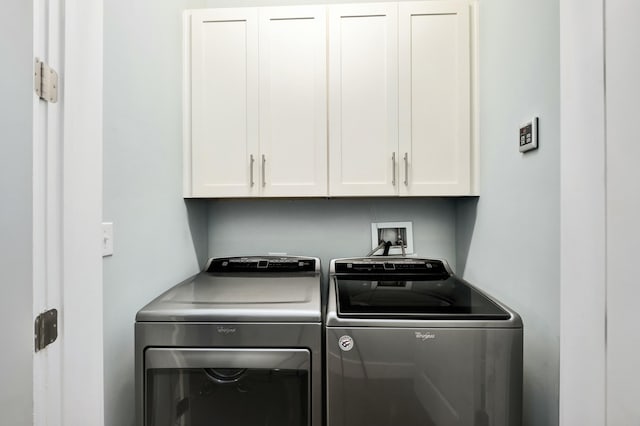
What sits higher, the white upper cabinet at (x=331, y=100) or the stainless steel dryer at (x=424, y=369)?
the white upper cabinet at (x=331, y=100)

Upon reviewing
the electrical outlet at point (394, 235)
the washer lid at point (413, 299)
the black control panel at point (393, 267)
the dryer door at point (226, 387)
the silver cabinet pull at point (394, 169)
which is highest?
the silver cabinet pull at point (394, 169)

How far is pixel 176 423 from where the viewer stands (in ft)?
3.11

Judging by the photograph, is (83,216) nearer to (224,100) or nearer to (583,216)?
(224,100)

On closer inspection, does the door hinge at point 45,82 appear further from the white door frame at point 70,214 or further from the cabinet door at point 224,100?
the cabinet door at point 224,100

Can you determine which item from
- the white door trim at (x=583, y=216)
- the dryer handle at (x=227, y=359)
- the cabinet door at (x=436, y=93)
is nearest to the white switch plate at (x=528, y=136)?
the white door trim at (x=583, y=216)

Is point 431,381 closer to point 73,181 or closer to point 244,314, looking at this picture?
point 244,314

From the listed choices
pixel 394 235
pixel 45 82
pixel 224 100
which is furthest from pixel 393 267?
pixel 45 82

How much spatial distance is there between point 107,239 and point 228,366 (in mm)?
545

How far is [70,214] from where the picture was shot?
0.73 meters

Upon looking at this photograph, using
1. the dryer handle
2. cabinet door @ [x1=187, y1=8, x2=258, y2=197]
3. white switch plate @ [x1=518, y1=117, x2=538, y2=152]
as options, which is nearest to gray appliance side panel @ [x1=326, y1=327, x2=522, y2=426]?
the dryer handle

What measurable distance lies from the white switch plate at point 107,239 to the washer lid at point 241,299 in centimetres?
22

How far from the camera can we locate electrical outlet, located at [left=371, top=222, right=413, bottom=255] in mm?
1670

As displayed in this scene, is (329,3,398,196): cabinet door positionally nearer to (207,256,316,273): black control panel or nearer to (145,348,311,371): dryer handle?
(207,256,316,273): black control panel

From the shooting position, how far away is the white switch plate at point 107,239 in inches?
34.9
